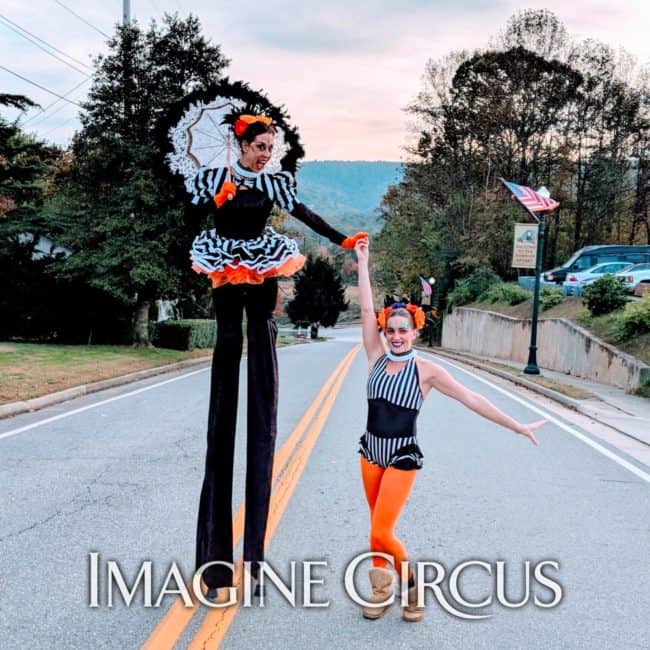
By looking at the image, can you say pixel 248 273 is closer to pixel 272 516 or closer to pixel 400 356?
pixel 400 356

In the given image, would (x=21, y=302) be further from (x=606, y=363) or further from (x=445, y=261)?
(x=445, y=261)

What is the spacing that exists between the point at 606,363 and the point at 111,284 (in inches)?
621

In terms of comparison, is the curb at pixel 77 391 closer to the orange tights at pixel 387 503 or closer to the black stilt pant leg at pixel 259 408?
the black stilt pant leg at pixel 259 408

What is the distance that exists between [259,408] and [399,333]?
927 millimetres

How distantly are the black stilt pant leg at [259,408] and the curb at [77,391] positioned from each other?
8.29 m

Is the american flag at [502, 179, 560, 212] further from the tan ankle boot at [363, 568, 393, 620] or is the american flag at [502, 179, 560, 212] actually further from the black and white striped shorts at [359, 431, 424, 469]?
the tan ankle boot at [363, 568, 393, 620]

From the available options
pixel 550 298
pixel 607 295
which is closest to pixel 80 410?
pixel 607 295

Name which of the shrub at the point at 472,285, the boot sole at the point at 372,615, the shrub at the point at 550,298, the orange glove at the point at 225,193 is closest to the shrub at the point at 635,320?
the shrub at the point at 550,298

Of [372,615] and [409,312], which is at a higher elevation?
[409,312]

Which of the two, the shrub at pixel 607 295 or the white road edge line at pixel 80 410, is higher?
the shrub at pixel 607 295

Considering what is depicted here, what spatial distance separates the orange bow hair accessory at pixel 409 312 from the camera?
163 inches

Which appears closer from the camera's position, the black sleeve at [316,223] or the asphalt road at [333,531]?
the asphalt road at [333,531]

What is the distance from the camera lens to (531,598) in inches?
180

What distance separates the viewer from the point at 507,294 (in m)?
38.2
